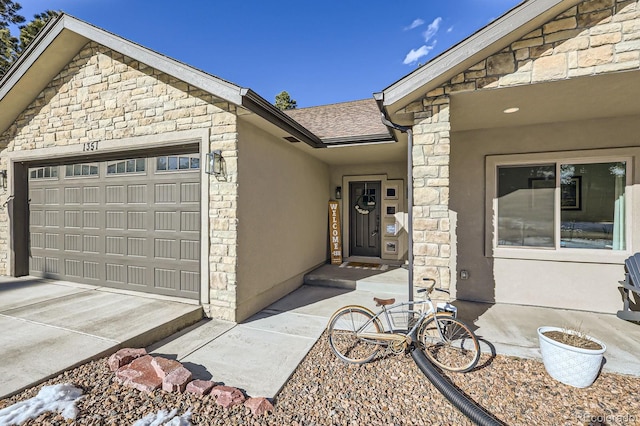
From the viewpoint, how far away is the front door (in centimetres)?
811

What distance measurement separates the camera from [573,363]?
8.93ft

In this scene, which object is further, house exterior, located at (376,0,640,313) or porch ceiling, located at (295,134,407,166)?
porch ceiling, located at (295,134,407,166)

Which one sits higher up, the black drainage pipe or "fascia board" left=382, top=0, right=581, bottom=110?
"fascia board" left=382, top=0, right=581, bottom=110

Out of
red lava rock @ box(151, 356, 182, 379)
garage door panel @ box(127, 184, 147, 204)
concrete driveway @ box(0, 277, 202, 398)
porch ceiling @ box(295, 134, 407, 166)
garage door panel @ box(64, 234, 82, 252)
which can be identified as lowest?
red lava rock @ box(151, 356, 182, 379)

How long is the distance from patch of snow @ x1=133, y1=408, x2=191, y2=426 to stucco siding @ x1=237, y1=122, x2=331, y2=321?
2000 mm

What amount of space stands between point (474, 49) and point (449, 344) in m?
3.58

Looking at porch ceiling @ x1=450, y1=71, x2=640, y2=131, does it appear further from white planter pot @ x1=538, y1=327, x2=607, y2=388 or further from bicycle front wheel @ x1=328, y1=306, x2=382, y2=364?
bicycle front wheel @ x1=328, y1=306, x2=382, y2=364

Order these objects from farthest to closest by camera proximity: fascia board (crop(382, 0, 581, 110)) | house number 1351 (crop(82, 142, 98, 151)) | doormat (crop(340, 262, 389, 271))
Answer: doormat (crop(340, 262, 389, 271)), house number 1351 (crop(82, 142, 98, 151)), fascia board (crop(382, 0, 581, 110))

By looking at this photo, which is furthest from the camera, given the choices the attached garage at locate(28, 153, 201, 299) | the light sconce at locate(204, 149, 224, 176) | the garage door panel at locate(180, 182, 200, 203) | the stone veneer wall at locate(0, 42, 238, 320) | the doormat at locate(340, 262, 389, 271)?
the doormat at locate(340, 262, 389, 271)

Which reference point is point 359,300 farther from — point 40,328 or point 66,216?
point 66,216

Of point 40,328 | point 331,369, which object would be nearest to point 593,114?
point 331,369

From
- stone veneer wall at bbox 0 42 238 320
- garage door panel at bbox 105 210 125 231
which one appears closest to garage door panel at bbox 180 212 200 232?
stone veneer wall at bbox 0 42 238 320

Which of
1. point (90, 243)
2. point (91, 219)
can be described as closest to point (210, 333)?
point (90, 243)

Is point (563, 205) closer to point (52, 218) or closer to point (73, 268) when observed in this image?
point (73, 268)
